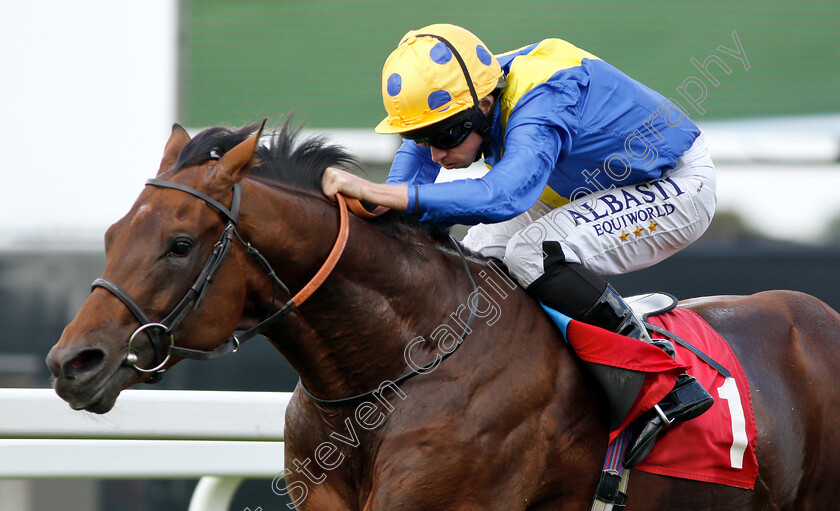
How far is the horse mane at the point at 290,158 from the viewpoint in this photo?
88.2 inches

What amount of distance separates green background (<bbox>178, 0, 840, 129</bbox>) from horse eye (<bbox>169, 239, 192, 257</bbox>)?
10.8 feet

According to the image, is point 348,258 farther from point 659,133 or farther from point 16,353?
point 16,353

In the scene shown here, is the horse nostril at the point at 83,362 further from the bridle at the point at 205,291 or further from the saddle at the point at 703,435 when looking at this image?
the saddle at the point at 703,435

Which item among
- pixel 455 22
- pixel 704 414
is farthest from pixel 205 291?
pixel 455 22

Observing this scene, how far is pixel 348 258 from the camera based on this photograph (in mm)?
2303

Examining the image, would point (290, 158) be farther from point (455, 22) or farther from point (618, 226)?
point (455, 22)

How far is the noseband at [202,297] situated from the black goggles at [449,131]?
471 millimetres

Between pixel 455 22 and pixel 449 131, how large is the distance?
9.67 ft

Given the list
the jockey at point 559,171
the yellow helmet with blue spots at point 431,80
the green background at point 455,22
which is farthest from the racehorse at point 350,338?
the green background at point 455,22

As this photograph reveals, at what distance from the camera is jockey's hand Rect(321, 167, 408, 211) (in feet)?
7.55

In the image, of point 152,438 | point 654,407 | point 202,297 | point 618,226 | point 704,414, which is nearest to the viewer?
point 202,297

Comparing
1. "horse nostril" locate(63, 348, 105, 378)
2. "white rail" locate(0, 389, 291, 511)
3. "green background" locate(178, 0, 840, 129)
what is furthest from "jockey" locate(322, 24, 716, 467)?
"green background" locate(178, 0, 840, 129)

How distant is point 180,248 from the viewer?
2.05 m

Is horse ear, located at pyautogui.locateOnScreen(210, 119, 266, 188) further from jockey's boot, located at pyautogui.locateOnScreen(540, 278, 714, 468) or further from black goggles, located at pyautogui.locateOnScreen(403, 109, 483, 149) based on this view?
jockey's boot, located at pyautogui.locateOnScreen(540, 278, 714, 468)
